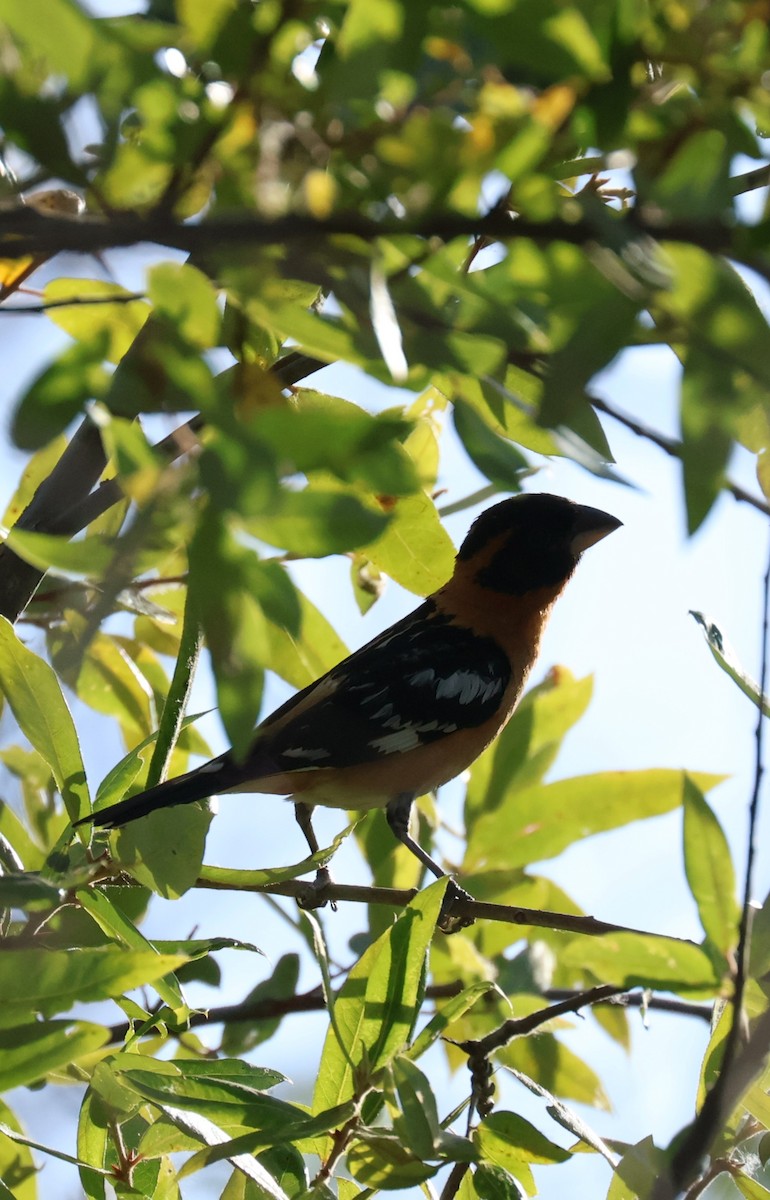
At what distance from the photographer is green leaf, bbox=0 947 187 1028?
5.85 feet

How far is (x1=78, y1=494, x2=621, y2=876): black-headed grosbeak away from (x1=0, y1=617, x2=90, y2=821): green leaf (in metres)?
0.67

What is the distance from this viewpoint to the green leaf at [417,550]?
8.46ft

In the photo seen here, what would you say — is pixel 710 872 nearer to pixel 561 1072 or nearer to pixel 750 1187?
pixel 750 1187

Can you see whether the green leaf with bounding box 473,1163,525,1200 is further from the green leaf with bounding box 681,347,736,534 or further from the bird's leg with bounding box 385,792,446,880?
the green leaf with bounding box 681,347,736,534

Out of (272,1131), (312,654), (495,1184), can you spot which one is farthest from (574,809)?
(272,1131)

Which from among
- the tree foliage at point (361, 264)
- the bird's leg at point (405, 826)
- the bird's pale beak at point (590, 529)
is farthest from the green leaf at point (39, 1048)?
the bird's pale beak at point (590, 529)

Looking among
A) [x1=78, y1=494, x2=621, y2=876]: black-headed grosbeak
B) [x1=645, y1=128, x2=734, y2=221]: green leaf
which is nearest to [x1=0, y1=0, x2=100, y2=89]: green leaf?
[x1=645, y1=128, x2=734, y2=221]: green leaf

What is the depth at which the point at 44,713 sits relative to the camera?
2.54 metres

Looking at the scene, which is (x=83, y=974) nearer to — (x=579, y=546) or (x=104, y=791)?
(x=104, y=791)

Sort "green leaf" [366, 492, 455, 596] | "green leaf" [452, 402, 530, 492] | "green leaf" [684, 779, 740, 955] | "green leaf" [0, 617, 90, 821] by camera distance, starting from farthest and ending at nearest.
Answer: "green leaf" [366, 492, 455, 596]
"green leaf" [0, 617, 90, 821]
"green leaf" [684, 779, 740, 955]
"green leaf" [452, 402, 530, 492]

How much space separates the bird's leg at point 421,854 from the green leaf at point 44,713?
1.07 m

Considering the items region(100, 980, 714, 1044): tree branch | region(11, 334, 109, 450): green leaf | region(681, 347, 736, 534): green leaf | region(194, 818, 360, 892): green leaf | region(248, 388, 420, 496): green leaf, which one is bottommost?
region(100, 980, 714, 1044): tree branch

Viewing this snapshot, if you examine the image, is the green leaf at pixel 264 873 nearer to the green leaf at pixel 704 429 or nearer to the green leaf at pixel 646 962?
the green leaf at pixel 646 962

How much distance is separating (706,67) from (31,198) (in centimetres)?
148
